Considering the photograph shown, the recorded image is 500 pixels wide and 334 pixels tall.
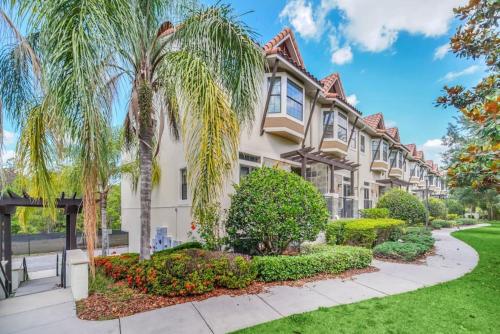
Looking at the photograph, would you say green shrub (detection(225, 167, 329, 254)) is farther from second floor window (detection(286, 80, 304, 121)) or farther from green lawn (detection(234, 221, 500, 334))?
second floor window (detection(286, 80, 304, 121))

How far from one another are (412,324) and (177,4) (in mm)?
7959

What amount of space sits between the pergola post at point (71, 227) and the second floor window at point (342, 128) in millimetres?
13498

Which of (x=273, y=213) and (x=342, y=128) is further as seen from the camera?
(x=342, y=128)

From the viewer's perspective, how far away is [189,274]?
19.5 ft

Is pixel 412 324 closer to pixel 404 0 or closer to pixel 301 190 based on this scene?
pixel 301 190

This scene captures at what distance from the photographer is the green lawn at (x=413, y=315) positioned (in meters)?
4.38

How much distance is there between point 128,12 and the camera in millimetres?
4527

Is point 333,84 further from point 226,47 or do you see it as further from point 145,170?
point 145,170

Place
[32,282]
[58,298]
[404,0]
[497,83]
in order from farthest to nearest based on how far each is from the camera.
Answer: [32,282], [404,0], [497,83], [58,298]

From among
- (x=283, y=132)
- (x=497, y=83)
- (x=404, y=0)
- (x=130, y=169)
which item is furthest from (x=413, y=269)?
(x=130, y=169)

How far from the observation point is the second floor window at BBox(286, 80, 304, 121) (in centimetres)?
1202

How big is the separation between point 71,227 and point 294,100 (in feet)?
33.9

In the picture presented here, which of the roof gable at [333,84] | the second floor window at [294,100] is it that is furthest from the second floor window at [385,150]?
the second floor window at [294,100]

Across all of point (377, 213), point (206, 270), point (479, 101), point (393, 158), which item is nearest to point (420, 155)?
point (393, 158)
